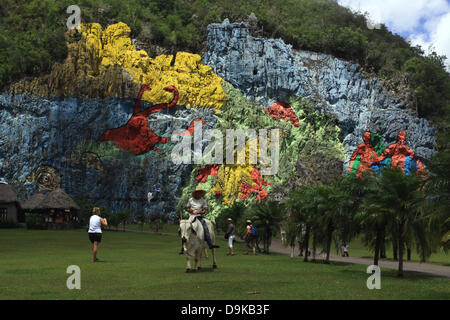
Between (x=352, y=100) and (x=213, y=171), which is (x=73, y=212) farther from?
(x=352, y=100)

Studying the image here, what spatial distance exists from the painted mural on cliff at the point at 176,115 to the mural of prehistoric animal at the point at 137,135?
14cm

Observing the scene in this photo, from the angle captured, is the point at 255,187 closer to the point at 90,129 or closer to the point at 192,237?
the point at 90,129

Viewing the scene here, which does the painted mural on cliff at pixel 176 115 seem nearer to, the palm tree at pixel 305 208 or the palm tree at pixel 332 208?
the palm tree at pixel 305 208

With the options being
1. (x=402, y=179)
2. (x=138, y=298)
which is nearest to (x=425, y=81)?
(x=402, y=179)

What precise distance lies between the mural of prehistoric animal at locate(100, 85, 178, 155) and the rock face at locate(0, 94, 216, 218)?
850 mm

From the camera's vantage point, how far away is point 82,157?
6925 cm

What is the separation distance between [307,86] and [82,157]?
36920mm

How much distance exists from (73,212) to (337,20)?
71579 millimetres

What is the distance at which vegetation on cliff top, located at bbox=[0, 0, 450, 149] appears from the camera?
249 feet

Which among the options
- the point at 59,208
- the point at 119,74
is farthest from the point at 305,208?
the point at 119,74

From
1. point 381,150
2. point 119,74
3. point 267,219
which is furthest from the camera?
point 381,150

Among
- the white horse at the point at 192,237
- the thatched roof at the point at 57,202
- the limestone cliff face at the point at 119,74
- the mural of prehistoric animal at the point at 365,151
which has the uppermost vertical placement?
the limestone cliff face at the point at 119,74

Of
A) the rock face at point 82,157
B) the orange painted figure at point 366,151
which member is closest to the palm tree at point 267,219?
the rock face at point 82,157

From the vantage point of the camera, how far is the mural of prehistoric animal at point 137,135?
71375 mm
